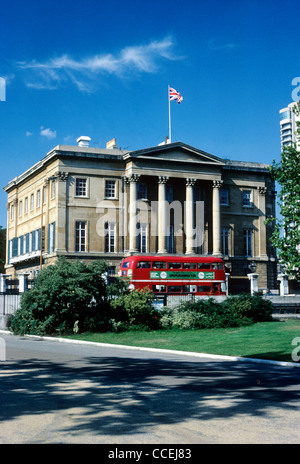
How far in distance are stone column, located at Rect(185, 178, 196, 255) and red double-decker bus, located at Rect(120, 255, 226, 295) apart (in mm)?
12630

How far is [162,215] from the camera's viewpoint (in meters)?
64.6

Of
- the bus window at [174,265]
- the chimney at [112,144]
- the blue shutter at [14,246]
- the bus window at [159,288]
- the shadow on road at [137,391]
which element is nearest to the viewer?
the shadow on road at [137,391]

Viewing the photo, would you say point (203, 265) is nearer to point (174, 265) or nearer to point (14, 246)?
→ point (174, 265)

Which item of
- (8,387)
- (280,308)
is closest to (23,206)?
(280,308)

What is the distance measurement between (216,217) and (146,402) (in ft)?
190

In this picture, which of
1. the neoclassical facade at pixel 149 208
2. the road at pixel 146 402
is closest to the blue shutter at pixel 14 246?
the neoclassical facade at pixel 149 208

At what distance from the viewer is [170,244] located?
67.1m

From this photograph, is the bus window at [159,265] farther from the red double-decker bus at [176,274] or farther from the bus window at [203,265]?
the bus window at [203,265]

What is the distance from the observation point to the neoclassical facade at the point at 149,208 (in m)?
64.0

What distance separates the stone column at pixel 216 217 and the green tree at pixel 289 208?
37493mm

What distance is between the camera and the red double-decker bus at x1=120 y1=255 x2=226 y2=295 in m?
48.0

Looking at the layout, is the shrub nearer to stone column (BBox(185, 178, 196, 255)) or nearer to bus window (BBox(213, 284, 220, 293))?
bus window (BBox(213, 284, 220, 293))

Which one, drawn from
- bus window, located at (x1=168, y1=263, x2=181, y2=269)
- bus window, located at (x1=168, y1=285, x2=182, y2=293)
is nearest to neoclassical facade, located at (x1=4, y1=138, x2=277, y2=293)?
bus window, located at (x1=168, y1=263, x2=181, y2=269)
